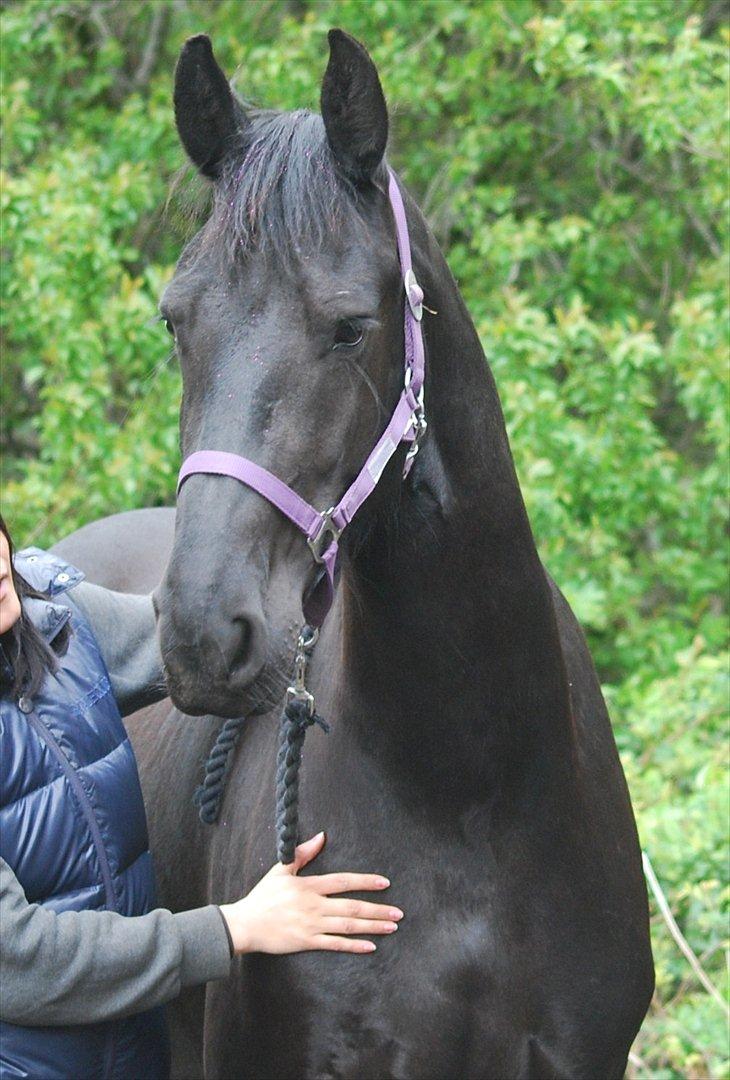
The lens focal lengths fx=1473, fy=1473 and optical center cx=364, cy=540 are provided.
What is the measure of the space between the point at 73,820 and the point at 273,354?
2.58ft

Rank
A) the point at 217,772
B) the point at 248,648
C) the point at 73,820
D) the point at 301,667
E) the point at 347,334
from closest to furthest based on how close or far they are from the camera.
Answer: the point at 248,648 < the point at 347,334 < the point at 301,667 < the point at 73,820 < the point at 217,772

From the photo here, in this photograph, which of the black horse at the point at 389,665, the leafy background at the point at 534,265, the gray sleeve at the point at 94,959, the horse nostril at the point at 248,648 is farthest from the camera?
the leafy background at the point at 534,265

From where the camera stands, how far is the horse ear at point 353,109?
2.00 m

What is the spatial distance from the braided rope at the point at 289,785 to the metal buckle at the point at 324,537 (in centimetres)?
37

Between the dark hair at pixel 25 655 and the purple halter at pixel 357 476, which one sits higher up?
the purple halter at pixel 357 476

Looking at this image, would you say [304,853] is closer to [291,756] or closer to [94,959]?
[291,756]

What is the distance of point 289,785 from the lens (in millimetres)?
2307

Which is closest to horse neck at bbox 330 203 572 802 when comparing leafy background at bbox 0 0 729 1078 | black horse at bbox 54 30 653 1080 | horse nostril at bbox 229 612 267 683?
black horse at bbox 54 30 653 1080

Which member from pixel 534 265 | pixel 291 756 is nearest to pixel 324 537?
pixel 291 756

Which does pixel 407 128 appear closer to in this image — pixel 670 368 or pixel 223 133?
pixel 670 368

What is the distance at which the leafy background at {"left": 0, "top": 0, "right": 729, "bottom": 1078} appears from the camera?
505cm

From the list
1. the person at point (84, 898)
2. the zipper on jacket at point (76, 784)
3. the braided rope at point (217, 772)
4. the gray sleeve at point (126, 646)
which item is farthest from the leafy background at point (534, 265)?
the zipper on jacket at point (76, 784)

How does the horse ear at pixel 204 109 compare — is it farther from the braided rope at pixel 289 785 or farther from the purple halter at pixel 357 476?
the braided rope at pixel 289 785

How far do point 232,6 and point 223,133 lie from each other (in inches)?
167
